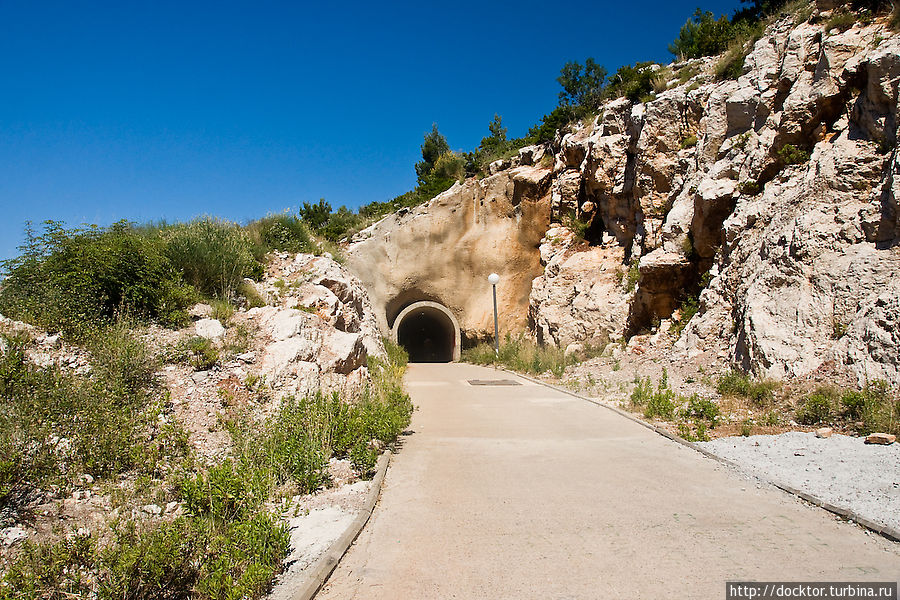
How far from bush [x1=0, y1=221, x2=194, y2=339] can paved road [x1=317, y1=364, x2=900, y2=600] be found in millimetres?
4738

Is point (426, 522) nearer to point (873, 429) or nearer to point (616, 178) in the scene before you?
point (873, 429)

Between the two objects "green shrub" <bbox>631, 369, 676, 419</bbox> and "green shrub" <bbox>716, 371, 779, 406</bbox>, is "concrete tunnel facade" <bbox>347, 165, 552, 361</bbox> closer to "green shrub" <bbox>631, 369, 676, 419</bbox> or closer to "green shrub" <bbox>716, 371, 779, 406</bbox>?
"green shrub" <bbox>631, 369, 676, 419</bbox>

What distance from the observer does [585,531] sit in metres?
4.00

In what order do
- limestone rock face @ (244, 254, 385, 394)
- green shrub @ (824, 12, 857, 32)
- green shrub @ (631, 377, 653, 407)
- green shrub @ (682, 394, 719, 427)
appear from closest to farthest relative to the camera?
1. green shrub @ (682, 394, 719, 427)
2. limestone rock face @ (244, 254, 385, 394)
3. green shrub @ (631, 377, 653, 407)
4. green shrub @ (824, 12, 857, 32)

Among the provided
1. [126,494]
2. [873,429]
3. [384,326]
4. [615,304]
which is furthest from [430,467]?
[384,326]

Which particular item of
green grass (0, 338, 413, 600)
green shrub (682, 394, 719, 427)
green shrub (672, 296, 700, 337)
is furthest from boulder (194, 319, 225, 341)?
green shrub (672, 296, 700, 337)

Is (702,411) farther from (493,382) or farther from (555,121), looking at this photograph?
(555,121)

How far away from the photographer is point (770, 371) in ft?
27.0

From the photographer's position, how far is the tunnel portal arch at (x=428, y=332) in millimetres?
24547

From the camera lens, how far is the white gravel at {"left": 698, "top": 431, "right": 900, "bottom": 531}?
13.9 feet

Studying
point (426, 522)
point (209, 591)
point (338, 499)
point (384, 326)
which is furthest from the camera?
point (384, 326)

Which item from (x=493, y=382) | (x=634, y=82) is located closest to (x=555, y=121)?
(x=634, y=82)

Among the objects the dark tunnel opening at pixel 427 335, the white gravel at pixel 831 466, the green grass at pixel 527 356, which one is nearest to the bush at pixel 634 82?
the green grass at pixel 527 356

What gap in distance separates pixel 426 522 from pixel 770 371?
22.1 feet
